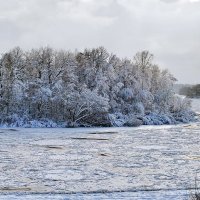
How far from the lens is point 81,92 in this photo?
39.4 meters

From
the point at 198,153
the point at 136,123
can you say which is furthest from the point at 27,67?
the point at 198,153

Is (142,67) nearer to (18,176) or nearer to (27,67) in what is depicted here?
(27,67)

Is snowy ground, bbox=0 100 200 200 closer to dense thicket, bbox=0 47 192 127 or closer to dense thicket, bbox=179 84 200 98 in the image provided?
dense thicket, bbox=0 47 192 127

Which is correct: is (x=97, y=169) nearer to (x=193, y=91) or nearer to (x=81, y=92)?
(x=81, y=92)

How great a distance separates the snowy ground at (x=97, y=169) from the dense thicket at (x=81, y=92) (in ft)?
49.4

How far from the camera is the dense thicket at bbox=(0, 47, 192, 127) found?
127 feet

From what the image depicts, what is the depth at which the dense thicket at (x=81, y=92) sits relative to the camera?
38625 millimetres

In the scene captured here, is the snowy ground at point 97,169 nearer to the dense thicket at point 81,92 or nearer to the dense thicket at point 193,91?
the dense thicket at point 81,92

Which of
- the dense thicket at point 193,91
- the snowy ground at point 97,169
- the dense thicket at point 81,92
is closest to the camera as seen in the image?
the snowy ground at point 97,169

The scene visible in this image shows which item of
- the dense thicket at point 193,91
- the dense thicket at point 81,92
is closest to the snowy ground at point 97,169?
the dense thicket at point 81,92

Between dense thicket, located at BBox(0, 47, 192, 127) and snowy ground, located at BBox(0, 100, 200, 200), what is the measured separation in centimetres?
1505

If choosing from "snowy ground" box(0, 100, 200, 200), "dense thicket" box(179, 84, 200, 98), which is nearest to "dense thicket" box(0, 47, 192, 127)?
Answer: "snowy ground" box(0, 100, 200, 200)

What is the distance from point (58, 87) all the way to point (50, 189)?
1102 inches

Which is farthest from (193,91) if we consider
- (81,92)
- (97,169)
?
(97,169)
